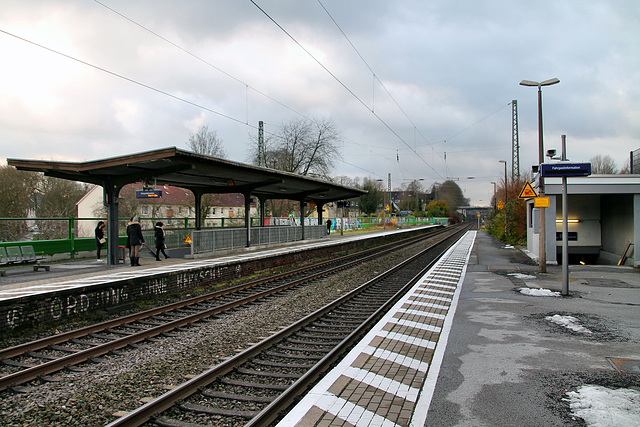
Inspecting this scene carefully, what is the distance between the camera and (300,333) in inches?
287

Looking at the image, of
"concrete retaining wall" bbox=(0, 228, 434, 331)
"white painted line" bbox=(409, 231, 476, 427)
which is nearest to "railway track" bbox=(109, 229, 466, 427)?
"white painted line" bbox=(409, 231, 476, 427)

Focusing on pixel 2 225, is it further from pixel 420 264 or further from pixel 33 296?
pixel 420 264

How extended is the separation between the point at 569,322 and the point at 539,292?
3.34 metres

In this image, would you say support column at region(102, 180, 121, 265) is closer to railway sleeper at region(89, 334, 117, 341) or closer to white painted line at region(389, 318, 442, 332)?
railway sleeper at region(89, 334, 117, 341)

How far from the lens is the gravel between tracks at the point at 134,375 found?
4.37m

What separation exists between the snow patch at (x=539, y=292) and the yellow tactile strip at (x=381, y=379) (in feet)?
11.2

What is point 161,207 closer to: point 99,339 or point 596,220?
point 596,220

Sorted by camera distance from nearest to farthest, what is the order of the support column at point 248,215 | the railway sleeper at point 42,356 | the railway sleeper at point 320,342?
the railway sleeper at point 42,356
the railway sleeper at point 320,342
the support column at point 248,215

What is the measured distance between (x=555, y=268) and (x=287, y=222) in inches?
970

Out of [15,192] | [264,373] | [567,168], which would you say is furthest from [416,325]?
[15,192]

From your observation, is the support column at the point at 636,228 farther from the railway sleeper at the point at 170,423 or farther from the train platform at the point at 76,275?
the railway sleeper at the point at 170,423

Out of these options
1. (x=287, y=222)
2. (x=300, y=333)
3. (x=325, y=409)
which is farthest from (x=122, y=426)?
(x=287, y=222)

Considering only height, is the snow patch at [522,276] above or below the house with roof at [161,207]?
below

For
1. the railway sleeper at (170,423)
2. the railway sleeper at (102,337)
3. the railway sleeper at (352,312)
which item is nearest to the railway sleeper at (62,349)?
the railway sleeper at (102,337)
